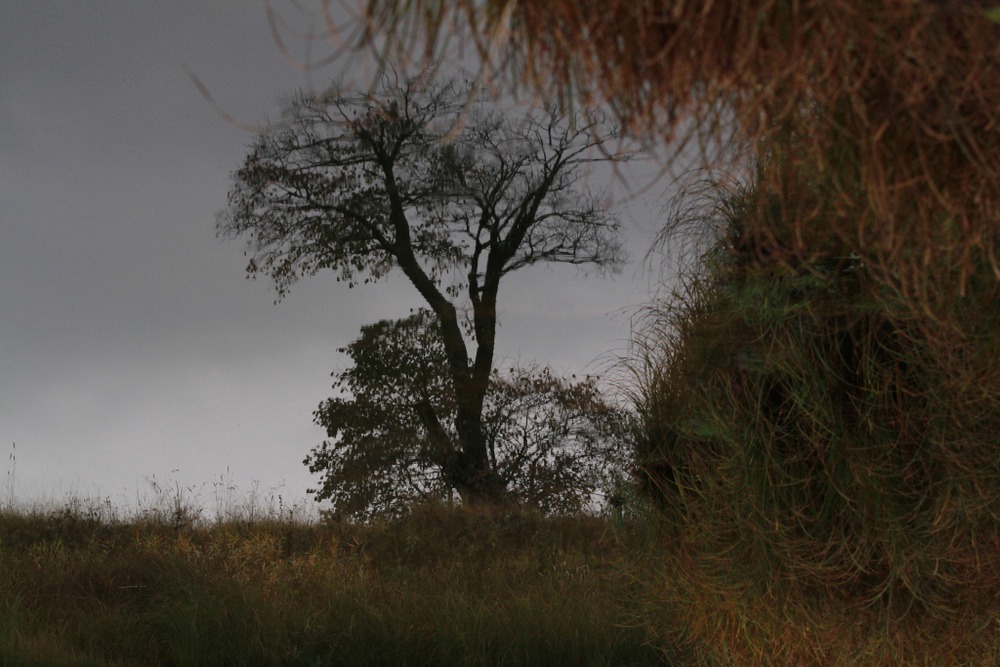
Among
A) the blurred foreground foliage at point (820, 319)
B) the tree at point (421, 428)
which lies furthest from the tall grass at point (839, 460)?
the tree at point (421, 428)

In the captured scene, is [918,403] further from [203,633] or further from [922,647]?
[203,633]

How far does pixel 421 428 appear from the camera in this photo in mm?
15148

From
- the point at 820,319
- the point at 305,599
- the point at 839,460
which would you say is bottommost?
the point at 305,599

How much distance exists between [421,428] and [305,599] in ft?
24.1

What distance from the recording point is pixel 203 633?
7.00 metres

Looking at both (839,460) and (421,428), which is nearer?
(839,460)

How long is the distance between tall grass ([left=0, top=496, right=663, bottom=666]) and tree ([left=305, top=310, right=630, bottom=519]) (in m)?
3.98

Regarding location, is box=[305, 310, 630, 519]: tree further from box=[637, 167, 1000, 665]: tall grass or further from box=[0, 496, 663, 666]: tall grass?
box=[637, 167, 1000, 665]: tall grass

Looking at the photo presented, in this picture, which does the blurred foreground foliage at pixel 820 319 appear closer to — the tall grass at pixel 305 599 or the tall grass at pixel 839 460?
the tall grass at pixel 839 460

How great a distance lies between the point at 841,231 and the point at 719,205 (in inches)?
82.0

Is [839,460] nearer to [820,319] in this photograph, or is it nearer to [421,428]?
[820,319]

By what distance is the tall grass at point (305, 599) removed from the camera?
6832 mm

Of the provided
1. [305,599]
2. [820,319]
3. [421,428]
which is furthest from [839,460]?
[421,428]

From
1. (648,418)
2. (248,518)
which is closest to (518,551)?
(248,518)
